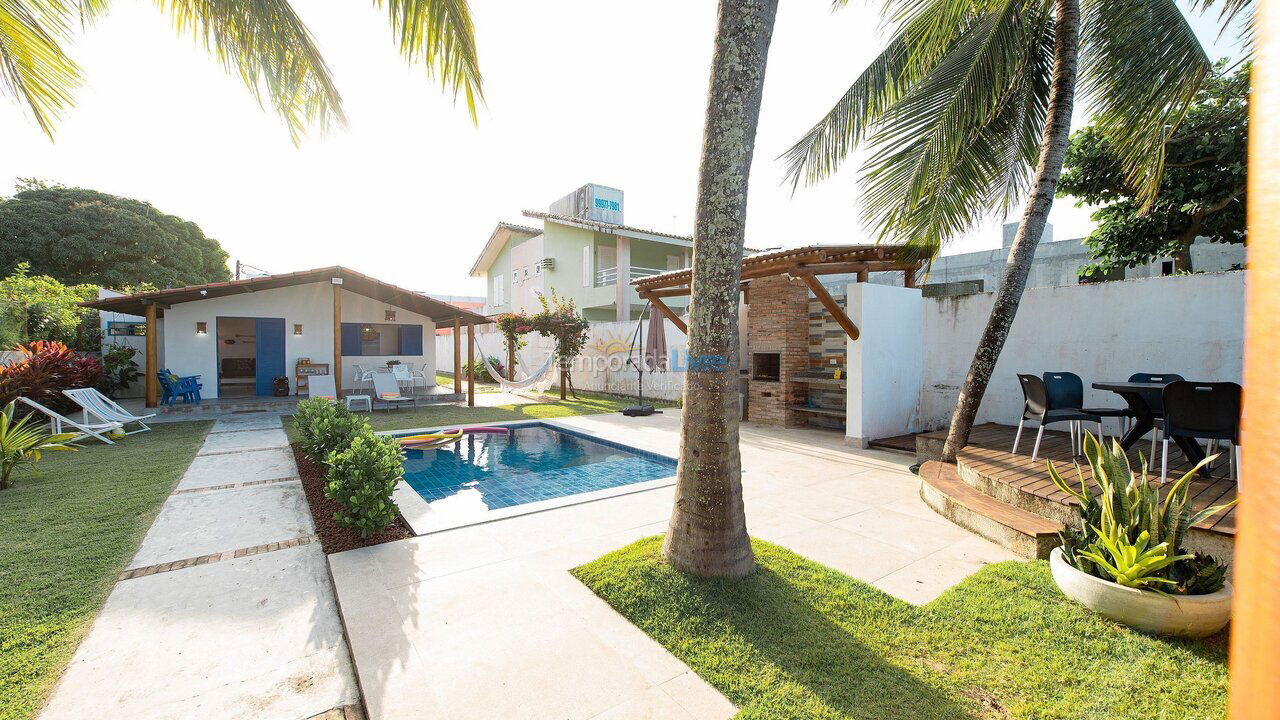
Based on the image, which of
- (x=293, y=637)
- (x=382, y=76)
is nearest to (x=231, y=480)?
(x=293, y=637)

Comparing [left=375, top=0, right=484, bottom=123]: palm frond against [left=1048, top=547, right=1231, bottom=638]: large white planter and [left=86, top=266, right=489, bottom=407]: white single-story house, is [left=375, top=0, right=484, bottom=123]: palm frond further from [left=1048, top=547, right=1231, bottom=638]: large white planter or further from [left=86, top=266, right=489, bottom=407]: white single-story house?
[left=86, top=266, right=489, bottom=407]: white single-story house

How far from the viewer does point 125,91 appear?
4.21 meters

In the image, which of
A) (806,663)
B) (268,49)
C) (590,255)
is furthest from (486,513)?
(590,255)

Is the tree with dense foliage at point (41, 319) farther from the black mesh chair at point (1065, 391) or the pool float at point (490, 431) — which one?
the black mesh chair at point (1065, 391)

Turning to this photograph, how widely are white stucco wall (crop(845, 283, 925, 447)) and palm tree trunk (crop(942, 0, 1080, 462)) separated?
2162 millimetres

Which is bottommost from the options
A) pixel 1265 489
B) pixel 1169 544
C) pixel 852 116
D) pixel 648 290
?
pixel 1169 544

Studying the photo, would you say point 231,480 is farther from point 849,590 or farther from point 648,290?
point 648,290

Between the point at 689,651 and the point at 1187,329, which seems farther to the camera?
the point at 1187,329

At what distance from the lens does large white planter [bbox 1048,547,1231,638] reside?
2697 mm

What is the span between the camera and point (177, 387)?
10734mm

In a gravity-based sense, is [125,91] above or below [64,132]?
above

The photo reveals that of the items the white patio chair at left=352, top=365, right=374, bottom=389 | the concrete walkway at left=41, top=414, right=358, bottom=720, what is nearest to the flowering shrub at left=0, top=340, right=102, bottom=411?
the white patio chair at left=352, top=365, right=374, bottom=389

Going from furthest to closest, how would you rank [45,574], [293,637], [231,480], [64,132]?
[231,480] → [64,132] → [45,574] → [293,637]

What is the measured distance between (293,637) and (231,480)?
3746 millimetres
